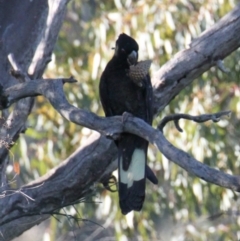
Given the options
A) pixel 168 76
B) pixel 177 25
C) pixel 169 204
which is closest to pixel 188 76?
pixel 168 76

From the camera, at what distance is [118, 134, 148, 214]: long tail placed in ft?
10.9

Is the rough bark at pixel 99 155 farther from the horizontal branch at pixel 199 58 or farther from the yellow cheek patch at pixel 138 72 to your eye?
the yellow cheek patch at pixel 138 72

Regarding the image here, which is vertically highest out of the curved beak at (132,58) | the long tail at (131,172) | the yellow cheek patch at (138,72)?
the curved beak at (132,58)

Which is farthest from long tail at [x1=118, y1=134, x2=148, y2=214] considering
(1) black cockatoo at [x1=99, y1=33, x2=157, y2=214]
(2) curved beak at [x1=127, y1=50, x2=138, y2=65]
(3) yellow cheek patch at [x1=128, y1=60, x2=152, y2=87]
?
(2) curved beak at [x1=127, y1=50, x2=138, y2=65]

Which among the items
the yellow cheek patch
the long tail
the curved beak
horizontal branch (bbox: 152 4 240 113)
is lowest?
the long tail

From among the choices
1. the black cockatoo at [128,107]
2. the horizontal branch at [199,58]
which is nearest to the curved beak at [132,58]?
the black cockatoo at [128,107]

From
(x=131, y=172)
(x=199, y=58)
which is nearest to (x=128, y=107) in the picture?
(x=131, y=172)

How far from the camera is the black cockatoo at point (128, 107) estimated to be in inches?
131

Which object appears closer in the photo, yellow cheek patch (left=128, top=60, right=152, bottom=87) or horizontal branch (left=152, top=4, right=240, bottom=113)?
yellow cheek patch (left=128, top=60, right=152, bottom=87)

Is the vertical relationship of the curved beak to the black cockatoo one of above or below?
above

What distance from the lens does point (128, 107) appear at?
352cm

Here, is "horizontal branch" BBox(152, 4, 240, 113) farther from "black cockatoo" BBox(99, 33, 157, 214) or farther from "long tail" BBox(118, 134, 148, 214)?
"long tail" BBox(118, 134, 148, 214)

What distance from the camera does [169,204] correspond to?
6.00m

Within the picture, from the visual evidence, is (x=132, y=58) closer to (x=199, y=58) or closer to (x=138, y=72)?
(x=138, y=72)
